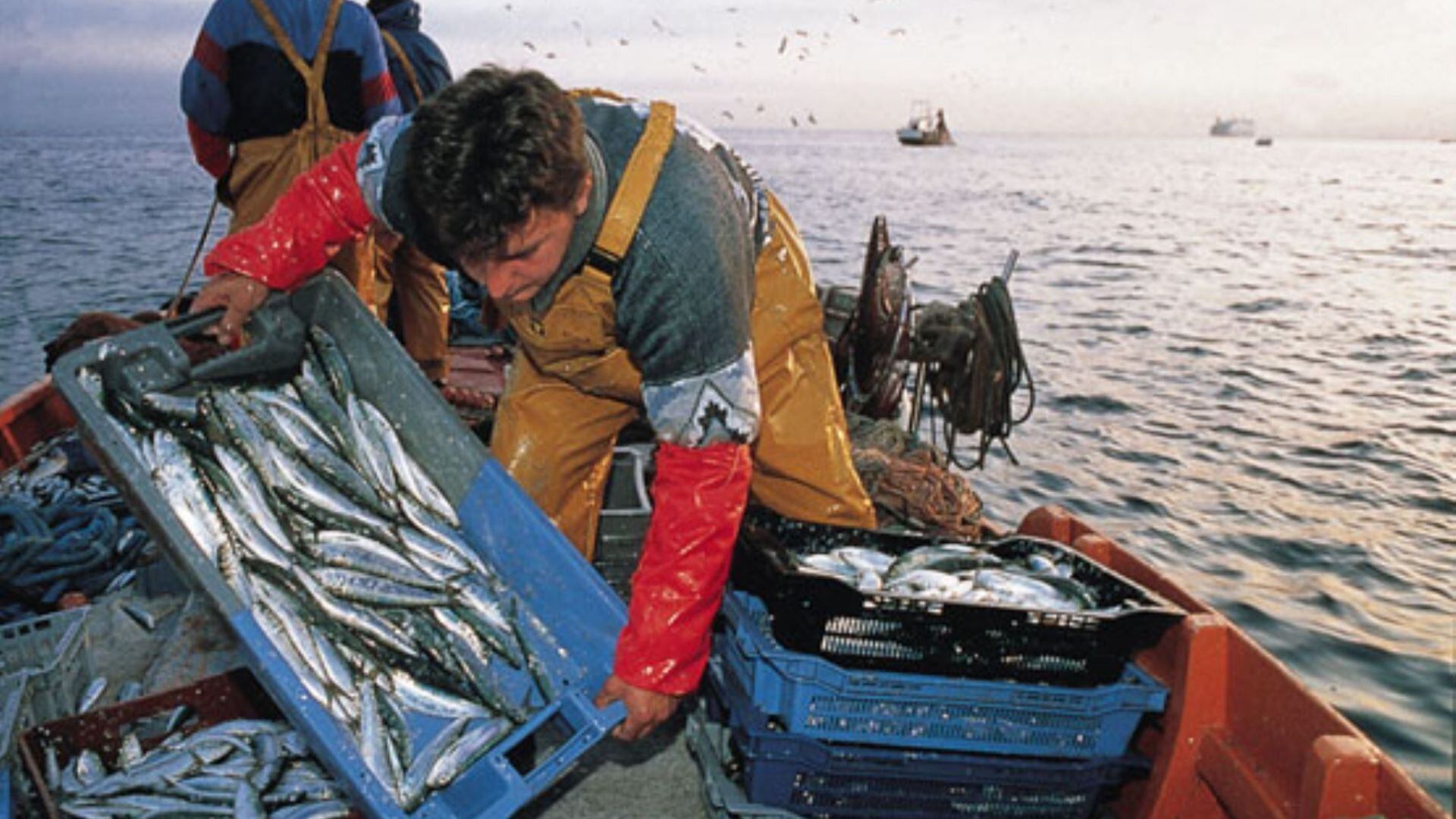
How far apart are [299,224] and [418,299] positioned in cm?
351

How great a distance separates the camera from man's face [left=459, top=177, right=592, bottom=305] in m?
2.35

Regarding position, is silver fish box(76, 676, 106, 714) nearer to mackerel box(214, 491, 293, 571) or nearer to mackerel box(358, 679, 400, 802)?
mackerel box(214, 491, 293, 571)

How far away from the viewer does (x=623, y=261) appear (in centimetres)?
258

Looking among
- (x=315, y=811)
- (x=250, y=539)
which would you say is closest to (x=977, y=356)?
(x=250, y=539)

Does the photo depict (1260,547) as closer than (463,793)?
No

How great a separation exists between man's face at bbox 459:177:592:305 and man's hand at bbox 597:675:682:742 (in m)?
1.12

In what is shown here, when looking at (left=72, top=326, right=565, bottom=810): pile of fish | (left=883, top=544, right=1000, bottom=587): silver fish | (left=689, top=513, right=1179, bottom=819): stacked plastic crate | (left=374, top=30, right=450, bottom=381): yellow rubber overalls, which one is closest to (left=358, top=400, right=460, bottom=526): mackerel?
(left=72, top=326, right=565, bottom=810): pile of fish

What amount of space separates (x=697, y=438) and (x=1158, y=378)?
13.7 meters

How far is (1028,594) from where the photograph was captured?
10.2ft

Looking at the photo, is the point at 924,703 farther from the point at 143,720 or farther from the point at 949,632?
the point at 143,720

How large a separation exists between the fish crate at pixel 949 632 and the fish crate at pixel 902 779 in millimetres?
254

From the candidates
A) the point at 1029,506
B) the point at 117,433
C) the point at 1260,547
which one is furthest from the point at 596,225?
the point at 1260,547

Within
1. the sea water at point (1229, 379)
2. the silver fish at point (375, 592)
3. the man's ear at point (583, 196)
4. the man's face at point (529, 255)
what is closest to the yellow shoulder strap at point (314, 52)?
the silver fish at point (375, 592)

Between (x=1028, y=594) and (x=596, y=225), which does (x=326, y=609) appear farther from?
(x=1028, y=594)
